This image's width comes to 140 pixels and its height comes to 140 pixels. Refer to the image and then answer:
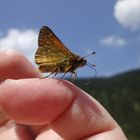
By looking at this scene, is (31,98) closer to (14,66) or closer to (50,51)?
(50,51)

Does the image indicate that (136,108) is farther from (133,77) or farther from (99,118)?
(99,118)

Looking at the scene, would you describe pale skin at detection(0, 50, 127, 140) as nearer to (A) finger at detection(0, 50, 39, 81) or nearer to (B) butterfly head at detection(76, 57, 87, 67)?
(B) butterfly head at detection(76, 57, 87, 67)

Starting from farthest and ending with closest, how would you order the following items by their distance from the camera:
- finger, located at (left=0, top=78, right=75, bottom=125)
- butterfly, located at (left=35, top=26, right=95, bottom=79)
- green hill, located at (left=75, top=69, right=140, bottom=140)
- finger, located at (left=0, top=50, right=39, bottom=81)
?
green hill, located at (left=75, top=69, right=140, bottom=140)
finger, located at (left=0, top=50, right=39, bottom=81)
butterfly, located at (left=35, top=26, right=95, bottom=79)
finger, located at (left=0, top=78, right=75, bottom=125)

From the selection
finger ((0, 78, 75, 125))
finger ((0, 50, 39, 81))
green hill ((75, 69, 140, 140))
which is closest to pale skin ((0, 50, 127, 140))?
finger ((0, 78, 75, 125))

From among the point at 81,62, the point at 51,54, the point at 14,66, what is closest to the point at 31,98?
the point at 51,54

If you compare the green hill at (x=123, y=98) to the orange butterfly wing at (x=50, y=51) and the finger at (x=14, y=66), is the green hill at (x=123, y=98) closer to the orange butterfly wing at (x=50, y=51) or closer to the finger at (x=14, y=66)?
the finger at (x=14, y=66)

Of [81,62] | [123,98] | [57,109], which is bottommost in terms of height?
[123,98]
